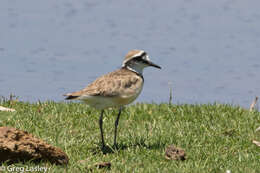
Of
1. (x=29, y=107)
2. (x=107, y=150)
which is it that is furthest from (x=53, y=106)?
(x=107, y=150)

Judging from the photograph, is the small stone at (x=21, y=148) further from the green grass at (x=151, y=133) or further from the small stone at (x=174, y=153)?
the small stone at (x=174, y=153)

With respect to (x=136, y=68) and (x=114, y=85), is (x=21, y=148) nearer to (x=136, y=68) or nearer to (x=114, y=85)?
(x=114, y=85)

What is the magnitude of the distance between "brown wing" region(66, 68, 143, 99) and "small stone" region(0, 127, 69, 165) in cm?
118

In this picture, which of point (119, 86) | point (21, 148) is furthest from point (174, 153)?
point (21, 148)

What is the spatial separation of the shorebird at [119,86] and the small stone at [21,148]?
115 centimetres

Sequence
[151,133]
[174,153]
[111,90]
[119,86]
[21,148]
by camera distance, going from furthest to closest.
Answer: [151,133]
[119,86]
[111,90]
[174,153]
[21,148]

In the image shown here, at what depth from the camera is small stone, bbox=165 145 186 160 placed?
8109 millimetres

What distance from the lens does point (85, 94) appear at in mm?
8164

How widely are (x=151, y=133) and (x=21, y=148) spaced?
10.3 feet

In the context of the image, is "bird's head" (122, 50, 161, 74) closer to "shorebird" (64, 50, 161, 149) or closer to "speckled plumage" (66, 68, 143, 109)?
"shorebird" (64, 50, 161, 149)

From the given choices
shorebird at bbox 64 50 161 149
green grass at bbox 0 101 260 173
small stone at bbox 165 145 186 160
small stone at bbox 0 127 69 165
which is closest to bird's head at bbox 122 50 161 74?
shorebird at bbox 64 50 161 149

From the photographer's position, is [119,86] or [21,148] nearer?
[21,148]

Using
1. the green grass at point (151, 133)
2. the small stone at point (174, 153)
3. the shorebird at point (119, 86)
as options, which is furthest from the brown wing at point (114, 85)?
the small stone at point (174, 153)

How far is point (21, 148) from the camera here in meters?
7.12
